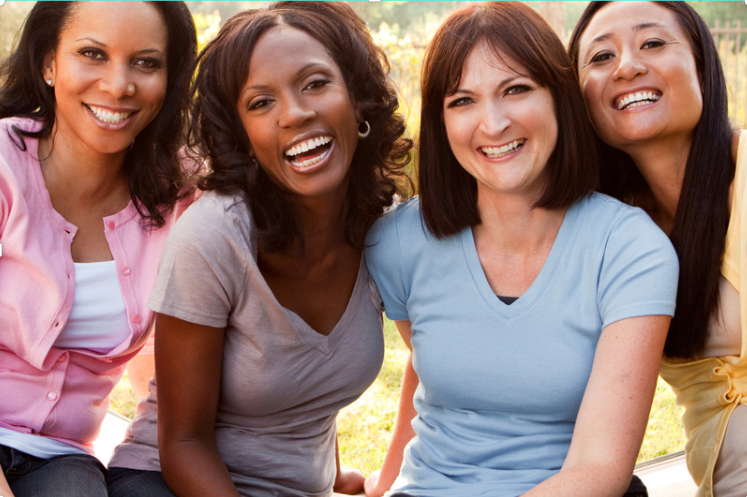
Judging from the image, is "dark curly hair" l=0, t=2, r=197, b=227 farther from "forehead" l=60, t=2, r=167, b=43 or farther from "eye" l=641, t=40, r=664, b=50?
"eye" l=641, t=40, r=664, b=50

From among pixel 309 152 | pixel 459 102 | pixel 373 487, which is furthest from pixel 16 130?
pixel 373 487

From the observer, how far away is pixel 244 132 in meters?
2.30

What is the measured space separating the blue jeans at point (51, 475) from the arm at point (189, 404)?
0.23 metres

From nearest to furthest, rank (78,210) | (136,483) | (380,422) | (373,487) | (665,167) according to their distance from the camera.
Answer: (136,483) → (665,167) → (78,210) → (373,487) → (380,422)

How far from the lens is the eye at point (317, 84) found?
222 centimetres

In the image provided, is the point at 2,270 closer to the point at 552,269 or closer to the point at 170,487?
the point at 170,487

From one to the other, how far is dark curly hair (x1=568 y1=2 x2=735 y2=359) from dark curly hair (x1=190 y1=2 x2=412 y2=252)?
895mm

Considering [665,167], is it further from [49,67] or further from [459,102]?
[49,67]

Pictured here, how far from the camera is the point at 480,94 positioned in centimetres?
216

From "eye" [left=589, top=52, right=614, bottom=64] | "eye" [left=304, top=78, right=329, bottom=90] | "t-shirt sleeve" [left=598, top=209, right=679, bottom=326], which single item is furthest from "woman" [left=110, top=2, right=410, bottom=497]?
"t-shirt sleeve" [left=598, top=209, right=679, bottom=326]

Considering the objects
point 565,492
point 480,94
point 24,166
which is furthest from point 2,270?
point 565,492

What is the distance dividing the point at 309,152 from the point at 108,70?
70 centimetres

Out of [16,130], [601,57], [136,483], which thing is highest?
[601,57]

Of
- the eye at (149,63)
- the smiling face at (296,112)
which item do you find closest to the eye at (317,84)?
the smiling face at (296,112)
